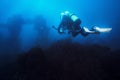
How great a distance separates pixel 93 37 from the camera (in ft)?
72.0

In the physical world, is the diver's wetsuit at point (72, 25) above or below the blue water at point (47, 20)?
below

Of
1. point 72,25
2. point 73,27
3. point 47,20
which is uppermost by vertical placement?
point 47,20

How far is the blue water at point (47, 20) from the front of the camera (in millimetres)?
22609

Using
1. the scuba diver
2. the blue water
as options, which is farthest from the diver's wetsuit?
the blue water

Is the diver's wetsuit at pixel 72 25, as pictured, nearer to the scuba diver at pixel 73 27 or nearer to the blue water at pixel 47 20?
the scuba diver at pixel 73 27

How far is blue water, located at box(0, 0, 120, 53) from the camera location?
22.6m

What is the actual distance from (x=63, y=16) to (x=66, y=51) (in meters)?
3.10

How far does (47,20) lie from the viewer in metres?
25.8

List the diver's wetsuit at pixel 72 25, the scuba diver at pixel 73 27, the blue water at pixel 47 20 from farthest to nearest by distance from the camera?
the blue water at pixel 47 20 → the diver's wetsuit at pixel 72 25 → the scuba diver at pixel 73 27

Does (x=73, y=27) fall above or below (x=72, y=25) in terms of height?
below

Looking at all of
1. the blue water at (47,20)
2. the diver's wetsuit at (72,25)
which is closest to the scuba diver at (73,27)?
the diver's wetsuit at (72,25)

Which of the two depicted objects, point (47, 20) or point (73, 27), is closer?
point (73, 27)

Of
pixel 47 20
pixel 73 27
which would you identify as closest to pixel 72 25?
pixel 73 27

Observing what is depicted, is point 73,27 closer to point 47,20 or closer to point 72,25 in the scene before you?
point 72,25
